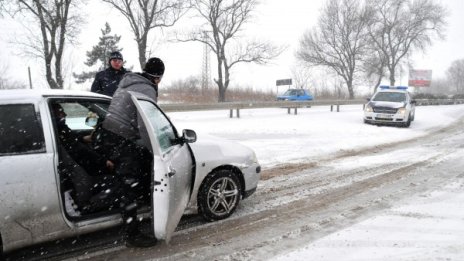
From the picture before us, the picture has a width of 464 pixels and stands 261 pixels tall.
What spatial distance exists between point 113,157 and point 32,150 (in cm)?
75

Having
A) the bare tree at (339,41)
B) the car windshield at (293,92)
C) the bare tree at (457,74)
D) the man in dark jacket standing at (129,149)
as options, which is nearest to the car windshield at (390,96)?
the car windshield at (293,92)

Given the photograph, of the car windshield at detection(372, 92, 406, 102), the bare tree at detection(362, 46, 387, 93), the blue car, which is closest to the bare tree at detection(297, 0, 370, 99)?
the bare tree at detection(362, 46, 387, 93)

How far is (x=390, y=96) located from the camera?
55.7ft

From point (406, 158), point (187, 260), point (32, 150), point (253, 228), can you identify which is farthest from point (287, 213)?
point (406, 158)

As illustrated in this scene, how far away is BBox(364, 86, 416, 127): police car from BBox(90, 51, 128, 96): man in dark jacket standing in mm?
12502

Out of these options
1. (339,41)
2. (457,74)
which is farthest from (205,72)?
(457,74)

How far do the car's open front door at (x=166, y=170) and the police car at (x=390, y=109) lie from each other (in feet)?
44.7

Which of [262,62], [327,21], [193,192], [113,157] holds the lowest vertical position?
[193,192]

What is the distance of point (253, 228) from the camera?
446 centimetres

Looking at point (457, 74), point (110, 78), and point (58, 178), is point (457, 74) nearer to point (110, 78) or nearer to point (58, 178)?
point (110, 78)

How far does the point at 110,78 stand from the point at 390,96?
45.8 feet

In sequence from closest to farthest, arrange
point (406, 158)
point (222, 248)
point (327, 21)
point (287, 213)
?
1. point (222, 248)
2. point (287, 213)
3. point (406, 158)
4. point (327, 21)

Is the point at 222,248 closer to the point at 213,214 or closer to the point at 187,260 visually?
the point at 187,260

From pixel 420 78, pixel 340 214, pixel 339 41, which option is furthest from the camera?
pixel 420 78
